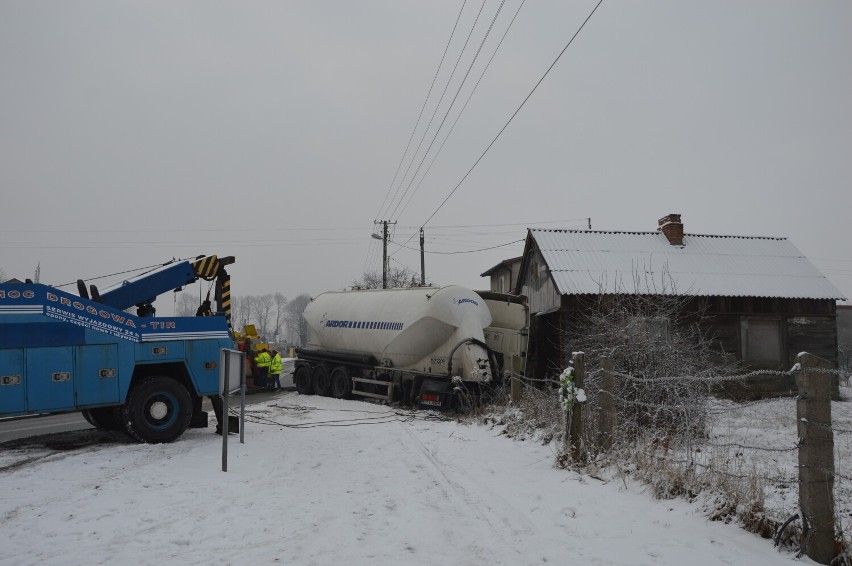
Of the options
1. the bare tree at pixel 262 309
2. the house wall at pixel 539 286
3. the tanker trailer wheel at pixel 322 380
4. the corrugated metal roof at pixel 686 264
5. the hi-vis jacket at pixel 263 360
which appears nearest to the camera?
the tanker trailer wheel at pixel 322 380

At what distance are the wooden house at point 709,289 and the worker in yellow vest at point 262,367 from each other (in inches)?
365

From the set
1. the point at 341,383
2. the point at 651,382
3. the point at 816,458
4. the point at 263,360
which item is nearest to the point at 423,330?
the point at 341,383

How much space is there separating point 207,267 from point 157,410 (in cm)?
327

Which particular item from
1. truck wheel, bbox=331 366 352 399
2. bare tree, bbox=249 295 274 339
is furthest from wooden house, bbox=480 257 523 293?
bare tree, bbox=249 295 274 339

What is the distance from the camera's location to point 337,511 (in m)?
5.91

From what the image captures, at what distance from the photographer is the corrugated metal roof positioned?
21234 mm

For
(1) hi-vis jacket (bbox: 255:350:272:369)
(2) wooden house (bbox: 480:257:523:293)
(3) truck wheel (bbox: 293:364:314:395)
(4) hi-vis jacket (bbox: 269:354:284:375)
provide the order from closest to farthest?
(3) truck wheel (bbox: 293:364:314:395) < (1) hi-vis jacket (bbox: 255:350:272:369) < (4) hi-vis jacket (bbox: 269:354:284:375) < (2) wooden house (bbox: 480:257:523:293)

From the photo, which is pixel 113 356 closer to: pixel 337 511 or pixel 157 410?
pixel 157 410

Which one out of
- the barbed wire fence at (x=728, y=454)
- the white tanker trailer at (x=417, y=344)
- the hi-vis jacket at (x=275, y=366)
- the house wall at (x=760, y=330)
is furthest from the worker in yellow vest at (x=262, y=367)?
the barbed wire fence at (x=728, y=454)

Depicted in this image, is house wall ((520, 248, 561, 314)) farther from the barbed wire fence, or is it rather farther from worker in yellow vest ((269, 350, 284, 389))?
the barbed wire fence

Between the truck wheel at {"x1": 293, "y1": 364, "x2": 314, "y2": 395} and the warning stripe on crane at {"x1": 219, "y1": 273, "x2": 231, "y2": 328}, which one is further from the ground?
the warning stripe on crane at {"x1": 219, "y1": 273, "x2": 231, "y2": 328}

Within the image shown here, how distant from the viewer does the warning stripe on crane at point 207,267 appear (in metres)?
11.9

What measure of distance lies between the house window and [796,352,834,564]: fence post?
18.7 meters

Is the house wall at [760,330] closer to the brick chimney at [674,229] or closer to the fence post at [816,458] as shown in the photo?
the brick chimney at [674,229]
